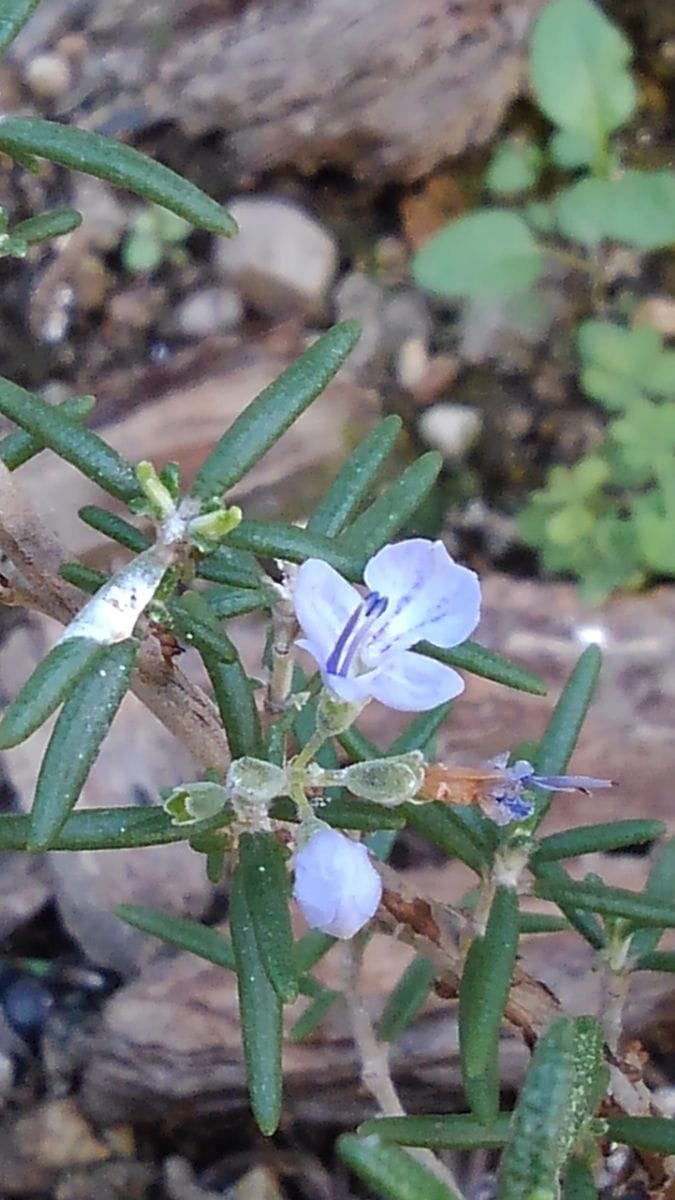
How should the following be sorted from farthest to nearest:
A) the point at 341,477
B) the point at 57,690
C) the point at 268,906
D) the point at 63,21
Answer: the point at 63,21 → the point at 341,477 → the point at 268,906 → the point at 57,690

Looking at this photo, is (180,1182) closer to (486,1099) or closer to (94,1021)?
(94,1021)

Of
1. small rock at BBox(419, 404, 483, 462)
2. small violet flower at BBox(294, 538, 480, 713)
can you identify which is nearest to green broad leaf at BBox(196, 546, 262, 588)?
small violet flower at BBox(294, 538, 480, 713)

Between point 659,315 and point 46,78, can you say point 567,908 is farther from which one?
point 46,78

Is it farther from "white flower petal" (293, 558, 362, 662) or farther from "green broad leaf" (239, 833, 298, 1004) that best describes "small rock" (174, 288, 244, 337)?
"white flower petal" (293, 558, 362, 662)

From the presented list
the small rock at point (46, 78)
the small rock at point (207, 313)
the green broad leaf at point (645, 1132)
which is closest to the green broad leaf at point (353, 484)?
the green broad leaf at point (645, 1132)

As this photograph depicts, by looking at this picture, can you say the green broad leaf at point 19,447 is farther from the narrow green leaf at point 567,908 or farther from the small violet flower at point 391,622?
the narrow green leaf at point 567,908

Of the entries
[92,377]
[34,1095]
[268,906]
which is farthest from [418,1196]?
[92,377]
